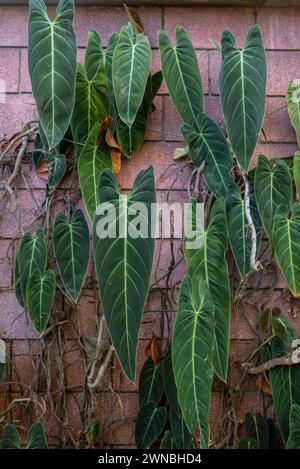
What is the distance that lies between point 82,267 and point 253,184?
61 centimetres

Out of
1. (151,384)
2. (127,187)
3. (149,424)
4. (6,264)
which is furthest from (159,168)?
(149,424)

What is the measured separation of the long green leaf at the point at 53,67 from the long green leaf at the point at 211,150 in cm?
38

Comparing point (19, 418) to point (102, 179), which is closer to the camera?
point (102, 179)

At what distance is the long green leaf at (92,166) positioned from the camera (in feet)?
6.70

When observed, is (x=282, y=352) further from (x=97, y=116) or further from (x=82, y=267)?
(x=97, y=116)

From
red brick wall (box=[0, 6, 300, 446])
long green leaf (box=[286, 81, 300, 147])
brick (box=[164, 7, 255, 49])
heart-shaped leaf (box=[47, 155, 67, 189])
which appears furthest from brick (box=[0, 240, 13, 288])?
long green leaf (box=[286, 81, 300, 147])

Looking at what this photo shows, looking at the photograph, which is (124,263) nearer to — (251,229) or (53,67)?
(251,229)

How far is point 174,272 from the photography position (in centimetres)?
217

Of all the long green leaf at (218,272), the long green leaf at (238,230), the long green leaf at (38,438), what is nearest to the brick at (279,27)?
the long green leaf at (238,230)

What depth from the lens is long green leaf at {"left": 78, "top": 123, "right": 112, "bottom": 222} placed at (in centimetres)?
204

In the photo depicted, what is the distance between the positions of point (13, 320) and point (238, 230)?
2.57 feet

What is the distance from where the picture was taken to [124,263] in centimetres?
175

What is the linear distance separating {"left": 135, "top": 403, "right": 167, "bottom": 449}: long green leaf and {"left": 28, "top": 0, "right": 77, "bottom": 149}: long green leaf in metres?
0.86

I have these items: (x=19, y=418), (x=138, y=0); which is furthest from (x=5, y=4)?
(x=19, y=418)
